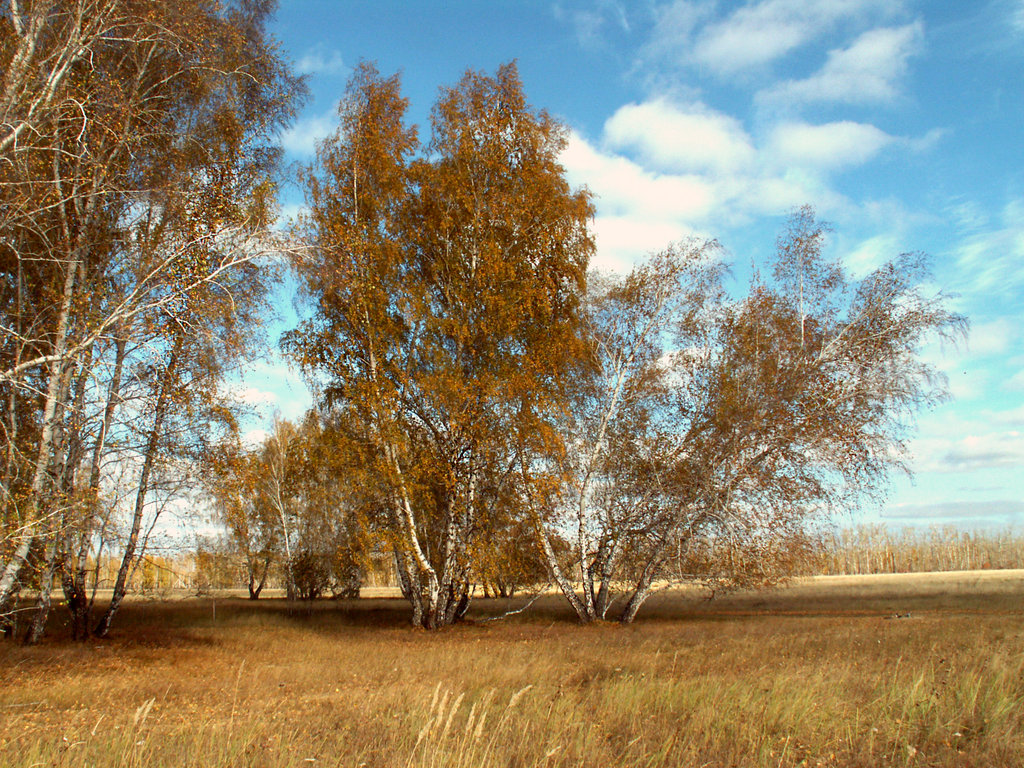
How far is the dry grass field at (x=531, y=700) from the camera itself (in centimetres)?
514

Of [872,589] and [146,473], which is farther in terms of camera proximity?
[872,589]

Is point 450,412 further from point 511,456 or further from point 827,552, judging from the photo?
point 827,552

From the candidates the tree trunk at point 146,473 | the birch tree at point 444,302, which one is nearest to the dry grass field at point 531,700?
the tree trunk at point 146,473

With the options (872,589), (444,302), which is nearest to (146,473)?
(444,302)

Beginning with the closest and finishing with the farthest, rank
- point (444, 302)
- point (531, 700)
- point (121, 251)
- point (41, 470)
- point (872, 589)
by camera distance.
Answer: point (531, 700)
point (41, 470)
point (121, 251)
point (444, 302)
point (872, 589)

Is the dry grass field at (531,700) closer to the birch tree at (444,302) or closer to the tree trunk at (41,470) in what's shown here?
the tree trunk at (41,470)

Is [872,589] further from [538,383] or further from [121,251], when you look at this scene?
[121,251]

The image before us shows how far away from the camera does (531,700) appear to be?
686 centimetres

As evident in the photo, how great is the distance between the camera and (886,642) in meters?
11.7

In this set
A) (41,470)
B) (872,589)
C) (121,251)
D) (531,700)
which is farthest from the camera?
(872,589)

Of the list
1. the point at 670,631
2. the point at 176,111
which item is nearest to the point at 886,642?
the point at 670,631

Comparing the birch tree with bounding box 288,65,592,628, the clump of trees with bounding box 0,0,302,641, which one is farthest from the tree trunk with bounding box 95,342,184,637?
the birch tree with bounding box 288,65,592,628

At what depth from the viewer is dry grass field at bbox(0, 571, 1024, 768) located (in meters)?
5.14

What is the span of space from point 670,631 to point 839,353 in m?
9.05
